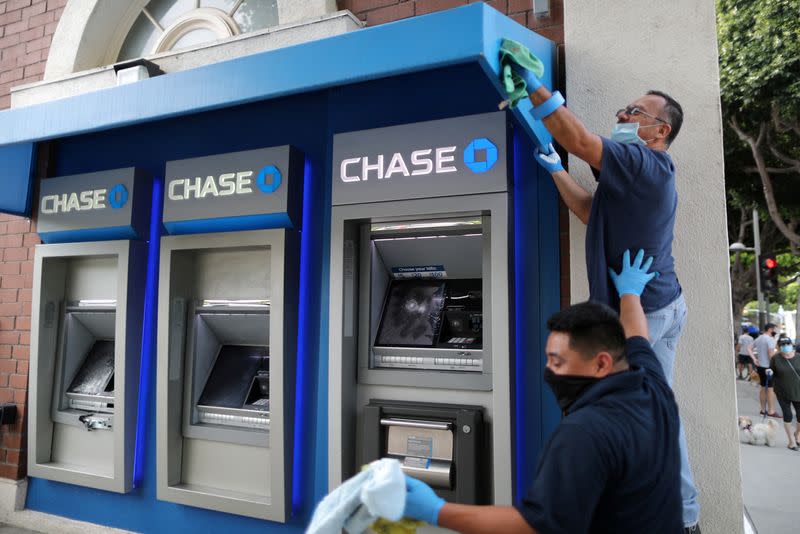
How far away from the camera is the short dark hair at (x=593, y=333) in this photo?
145cm

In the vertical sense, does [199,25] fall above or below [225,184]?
above

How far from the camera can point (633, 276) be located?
6.74 feet

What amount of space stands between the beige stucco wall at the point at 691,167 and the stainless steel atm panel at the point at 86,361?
2.72 metres

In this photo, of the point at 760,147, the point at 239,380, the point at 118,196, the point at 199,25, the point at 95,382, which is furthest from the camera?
the point at 760,147

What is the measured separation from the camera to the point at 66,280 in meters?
4.05

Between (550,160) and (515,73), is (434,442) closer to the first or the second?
(550,160)

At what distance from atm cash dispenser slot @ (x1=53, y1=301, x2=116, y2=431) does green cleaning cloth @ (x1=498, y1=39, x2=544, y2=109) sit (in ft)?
9.96

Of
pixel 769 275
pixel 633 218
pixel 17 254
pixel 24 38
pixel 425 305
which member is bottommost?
pixel 425 305

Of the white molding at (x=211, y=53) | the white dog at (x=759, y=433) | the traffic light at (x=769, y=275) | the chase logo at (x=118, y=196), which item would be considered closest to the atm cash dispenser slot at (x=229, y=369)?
the chase logo at (x=118, y=196)

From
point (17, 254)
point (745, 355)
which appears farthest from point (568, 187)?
point (745, 355)

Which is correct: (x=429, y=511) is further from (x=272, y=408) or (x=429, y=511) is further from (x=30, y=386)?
(x=30, y=386)

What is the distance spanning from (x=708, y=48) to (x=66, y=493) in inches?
181

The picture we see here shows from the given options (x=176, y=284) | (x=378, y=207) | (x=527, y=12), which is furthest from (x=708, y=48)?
(x=176, y=284)

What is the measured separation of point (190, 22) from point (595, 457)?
4.22 meters
